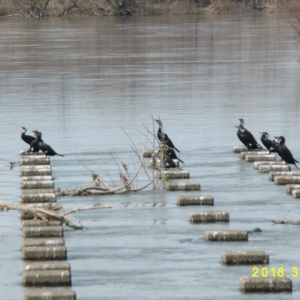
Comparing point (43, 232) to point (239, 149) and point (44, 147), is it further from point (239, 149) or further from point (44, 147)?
point (239, 149)

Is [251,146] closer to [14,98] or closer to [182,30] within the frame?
[14,98]

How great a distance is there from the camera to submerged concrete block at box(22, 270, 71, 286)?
37.6 feet

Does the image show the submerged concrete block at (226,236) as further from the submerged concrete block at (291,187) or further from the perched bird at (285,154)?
the perched bird at (285,154)

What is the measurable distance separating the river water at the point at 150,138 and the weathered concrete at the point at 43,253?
0.17 m

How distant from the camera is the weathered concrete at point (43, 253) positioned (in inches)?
490

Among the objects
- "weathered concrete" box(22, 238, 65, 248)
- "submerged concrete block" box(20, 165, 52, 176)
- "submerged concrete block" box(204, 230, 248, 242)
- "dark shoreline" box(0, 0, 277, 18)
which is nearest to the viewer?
"weathered concrete" box(22, 238, 65, 248)

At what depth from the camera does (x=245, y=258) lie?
479 inches

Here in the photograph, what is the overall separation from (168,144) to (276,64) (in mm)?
21497

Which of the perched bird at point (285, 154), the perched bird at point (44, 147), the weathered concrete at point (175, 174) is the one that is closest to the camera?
the weathered concrete at point (175, 174)
